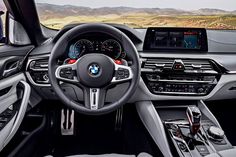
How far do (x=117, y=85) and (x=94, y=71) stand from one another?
30cm

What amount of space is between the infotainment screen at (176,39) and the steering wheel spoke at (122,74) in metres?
0.63

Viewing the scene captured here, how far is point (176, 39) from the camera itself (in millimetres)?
2611

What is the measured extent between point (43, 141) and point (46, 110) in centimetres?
28

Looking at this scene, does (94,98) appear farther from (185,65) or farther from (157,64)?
(185,65)

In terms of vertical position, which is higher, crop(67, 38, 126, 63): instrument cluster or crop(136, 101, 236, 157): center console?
crop(67, 38, 126, 63): instrument cluster

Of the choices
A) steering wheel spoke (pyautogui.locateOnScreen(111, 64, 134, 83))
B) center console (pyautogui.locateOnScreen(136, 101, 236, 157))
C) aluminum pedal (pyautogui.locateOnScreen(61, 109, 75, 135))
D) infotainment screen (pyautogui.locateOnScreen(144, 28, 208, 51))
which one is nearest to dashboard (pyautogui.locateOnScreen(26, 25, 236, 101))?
infotainment screen (pyautogui.locateOnScreen(144, 28, 208, 51))

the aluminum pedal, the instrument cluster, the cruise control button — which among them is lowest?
the aluminum pedal

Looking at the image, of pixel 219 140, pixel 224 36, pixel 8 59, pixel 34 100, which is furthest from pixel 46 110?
pixel 224 36

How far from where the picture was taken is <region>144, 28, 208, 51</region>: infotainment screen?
257cm

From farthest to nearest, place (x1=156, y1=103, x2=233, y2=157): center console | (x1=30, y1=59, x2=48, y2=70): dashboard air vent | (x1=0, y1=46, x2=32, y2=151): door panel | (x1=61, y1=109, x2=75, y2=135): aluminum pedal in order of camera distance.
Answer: (x1=61, y1=109, x2=75, y2=135): aluminum pedal
(x1=30, y1=59, x2=48, y2=70): dashboard air vent
(x1=0, y1=46, x2=32, y2=151): door panel
(x1=156, y1=103, x2=233, y2=157): center console

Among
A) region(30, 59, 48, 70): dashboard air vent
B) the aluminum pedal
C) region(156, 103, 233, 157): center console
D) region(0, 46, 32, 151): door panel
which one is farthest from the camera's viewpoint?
the aluminum pedal

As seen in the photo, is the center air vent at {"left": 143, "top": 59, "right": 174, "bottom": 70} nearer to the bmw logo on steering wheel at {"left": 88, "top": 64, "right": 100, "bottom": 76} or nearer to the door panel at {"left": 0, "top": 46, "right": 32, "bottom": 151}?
the bmw logo on steering wheel at {"left": 88, "top": 64, "right": 100, "bottom": 76}

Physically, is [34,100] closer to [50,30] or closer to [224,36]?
[50,30]

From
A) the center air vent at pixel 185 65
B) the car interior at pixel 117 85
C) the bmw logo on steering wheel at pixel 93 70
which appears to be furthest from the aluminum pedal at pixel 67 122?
the bmw logo on steering wheel at pixel 93 70
